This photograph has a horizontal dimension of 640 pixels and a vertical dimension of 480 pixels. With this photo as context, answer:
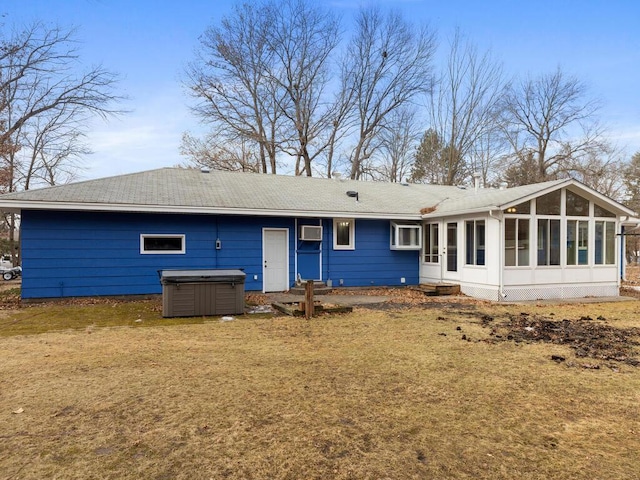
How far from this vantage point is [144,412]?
347 cm

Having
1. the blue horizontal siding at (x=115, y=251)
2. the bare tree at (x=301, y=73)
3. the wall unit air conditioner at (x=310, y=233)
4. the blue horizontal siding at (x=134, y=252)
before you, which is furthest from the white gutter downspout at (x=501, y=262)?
the bare tree at (x=301, y=73)

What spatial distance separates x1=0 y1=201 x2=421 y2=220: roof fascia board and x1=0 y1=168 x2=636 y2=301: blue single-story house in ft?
0.09

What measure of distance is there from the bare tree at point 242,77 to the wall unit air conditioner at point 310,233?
13216 millimetres

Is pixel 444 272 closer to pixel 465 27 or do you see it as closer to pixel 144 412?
pixel 144 412

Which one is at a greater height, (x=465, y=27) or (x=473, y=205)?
(x=465, y=27)

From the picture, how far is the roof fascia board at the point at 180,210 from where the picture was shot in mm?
9523

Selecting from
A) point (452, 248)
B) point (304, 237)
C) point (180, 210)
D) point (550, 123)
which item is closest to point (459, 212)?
point (452, 248)

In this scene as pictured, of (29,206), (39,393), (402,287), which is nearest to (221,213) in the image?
(29,206)

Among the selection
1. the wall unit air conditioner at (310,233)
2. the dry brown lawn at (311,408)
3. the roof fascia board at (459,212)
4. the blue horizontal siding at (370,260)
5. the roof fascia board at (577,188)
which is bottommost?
the dry brown lawn at (311,408)

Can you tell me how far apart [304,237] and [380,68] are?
57.7 ft

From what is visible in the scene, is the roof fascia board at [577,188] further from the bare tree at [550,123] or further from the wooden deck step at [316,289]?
the bare tree at [550,123]

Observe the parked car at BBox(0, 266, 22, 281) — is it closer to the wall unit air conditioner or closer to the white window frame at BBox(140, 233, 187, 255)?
the white window frame at BBox(140, 233, 187, 255)

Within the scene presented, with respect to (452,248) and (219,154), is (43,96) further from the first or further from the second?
(452,248)

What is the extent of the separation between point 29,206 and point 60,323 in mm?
3390
